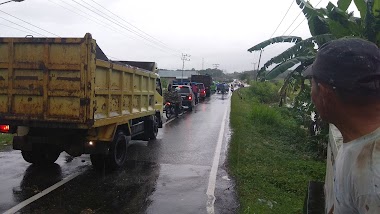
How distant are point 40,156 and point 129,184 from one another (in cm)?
239

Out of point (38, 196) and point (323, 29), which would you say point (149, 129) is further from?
point (323, 29)

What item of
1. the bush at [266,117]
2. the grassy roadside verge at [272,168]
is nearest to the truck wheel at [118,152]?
the grassy roadside verge at [272,168]

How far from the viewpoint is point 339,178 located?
138 cm

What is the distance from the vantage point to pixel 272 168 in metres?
7.96

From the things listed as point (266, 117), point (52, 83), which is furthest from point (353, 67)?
point (266, 117)

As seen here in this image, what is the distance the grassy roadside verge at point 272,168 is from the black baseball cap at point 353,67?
4.20 m

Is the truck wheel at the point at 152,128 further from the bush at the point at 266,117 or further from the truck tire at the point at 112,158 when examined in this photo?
the bush at the point at 266,117

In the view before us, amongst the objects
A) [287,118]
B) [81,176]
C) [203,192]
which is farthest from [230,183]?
[287,118]

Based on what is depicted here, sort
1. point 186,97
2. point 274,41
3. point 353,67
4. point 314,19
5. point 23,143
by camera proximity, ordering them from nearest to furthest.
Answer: point 353,67
point 314,19
point 23,143
point 274,41
point 186,97

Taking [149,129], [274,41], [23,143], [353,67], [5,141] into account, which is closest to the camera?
[353,67]

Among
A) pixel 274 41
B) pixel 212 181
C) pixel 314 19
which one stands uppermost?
pixel 314 19

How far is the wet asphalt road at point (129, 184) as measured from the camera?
5.55 meters

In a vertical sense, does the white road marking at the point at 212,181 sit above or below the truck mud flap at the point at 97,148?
below

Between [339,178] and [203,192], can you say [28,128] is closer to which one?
[203,192]
